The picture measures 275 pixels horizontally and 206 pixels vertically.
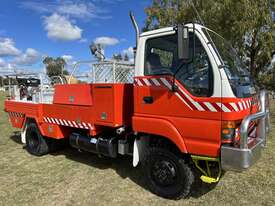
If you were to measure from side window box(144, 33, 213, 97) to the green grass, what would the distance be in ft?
5.70

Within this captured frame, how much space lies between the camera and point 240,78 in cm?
385

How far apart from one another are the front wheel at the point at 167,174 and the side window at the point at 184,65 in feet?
3.54

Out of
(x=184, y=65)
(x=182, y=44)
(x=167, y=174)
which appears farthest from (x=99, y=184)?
(x=182, y=44)

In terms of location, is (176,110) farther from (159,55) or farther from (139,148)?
(139,148)

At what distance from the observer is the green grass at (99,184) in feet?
13.5

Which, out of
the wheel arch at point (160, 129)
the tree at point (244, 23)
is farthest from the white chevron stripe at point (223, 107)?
the tree at point (244, 23)

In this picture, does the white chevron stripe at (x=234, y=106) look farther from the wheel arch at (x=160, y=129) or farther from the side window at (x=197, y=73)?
the wheel arch at (x=160, y=129)

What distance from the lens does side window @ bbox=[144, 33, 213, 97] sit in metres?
3.59

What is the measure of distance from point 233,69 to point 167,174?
1.81m

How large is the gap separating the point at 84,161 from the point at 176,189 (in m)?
2.67

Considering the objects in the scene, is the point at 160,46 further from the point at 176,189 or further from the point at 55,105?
the point at 55,105

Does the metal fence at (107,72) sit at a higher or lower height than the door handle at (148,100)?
higher

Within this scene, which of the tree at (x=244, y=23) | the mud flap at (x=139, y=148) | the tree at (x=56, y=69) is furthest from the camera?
the tree at (x=244, y=23)

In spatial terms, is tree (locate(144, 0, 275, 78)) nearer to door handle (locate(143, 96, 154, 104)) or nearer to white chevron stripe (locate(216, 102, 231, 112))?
door handle (locate(143, 96, 154, 104))
